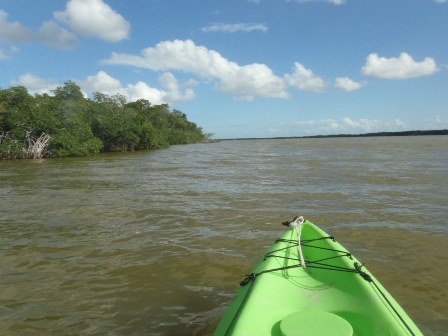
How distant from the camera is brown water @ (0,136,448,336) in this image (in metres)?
3.87

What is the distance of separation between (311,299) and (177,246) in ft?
10.3

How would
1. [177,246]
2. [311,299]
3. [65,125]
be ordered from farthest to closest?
[65,125], [177,246], [311,299]

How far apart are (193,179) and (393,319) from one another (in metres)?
11.9

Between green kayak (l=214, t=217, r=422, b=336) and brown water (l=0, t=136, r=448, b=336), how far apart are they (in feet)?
2.76

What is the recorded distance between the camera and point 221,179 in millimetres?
14102

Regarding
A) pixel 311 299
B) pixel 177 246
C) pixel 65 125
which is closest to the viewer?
pixel 311 299

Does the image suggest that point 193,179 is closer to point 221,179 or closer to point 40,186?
point 221,179

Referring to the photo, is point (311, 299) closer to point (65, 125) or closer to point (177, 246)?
point (177, 246)

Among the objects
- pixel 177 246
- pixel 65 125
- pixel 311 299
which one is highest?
pixel 65 125

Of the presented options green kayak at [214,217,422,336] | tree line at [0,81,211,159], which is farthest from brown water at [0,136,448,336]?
tree line at [0,81,211,159]

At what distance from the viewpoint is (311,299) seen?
333cm

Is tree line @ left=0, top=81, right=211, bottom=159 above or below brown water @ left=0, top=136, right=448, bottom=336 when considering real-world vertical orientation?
→ above

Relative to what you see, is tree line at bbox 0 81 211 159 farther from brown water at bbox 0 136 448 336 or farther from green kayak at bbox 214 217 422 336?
green kayak at bbox 214 217 422 336

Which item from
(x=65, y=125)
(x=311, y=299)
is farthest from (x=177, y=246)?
(x=65, y=125)
